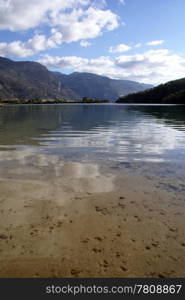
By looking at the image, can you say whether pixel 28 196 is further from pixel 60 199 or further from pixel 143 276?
pixel 143 276

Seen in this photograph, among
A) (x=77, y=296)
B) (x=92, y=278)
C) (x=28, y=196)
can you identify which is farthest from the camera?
(x=28, y=196)

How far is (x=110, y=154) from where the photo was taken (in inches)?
627

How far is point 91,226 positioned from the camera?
6688 mm

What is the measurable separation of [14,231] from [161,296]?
167 inches

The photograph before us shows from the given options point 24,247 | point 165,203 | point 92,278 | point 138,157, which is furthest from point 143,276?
point 138,157

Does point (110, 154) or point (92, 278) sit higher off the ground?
point (110, 154)

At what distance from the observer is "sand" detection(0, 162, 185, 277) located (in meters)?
5.09

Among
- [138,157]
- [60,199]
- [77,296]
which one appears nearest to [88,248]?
[77,296]

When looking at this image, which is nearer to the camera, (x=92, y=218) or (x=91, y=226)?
(x=91, y=226)

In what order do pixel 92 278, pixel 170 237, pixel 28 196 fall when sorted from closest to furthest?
1. pixel 92 278
2. pixel 170 237
3. pixel 28 196

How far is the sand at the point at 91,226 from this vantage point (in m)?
5.09

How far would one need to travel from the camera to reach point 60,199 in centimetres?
845

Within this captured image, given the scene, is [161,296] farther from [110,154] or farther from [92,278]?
[110,154]

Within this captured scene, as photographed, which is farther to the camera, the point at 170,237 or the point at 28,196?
the point at 28,196
